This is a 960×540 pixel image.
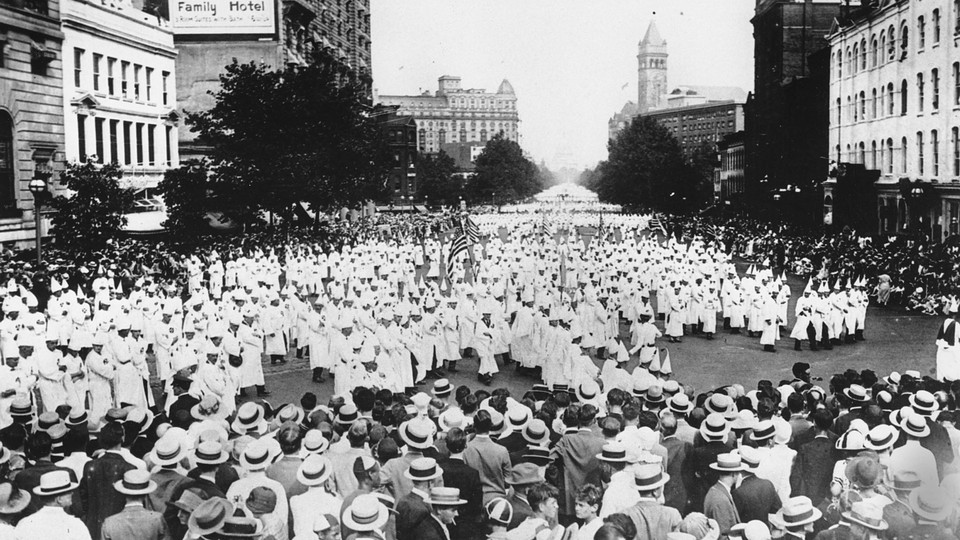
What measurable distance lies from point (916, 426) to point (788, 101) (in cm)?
4927

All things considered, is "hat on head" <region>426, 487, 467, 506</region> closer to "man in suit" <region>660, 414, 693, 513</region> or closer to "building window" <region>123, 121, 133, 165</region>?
"man in suit" <region>660, 414, 693, 513</region>

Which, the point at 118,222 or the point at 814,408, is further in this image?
the point at 118,222

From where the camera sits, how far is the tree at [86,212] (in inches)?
997

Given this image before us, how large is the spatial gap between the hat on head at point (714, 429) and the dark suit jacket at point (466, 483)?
6.59 ft

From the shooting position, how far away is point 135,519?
6.10 metres

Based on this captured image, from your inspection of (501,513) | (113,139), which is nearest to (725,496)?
(501,513)

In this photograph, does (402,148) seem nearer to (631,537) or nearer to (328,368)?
(328,368)

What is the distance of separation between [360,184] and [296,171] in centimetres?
684

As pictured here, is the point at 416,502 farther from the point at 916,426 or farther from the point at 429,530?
the point at 916,426

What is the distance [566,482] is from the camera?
8.01 m

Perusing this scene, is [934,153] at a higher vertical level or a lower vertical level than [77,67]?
lower

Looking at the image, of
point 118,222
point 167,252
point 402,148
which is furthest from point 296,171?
point 402,148

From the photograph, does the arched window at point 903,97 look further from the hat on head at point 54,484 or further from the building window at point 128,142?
the hat on head at point 54,484

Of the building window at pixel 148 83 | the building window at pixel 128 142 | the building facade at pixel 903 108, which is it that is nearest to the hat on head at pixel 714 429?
the building facade at pixel 903 108
